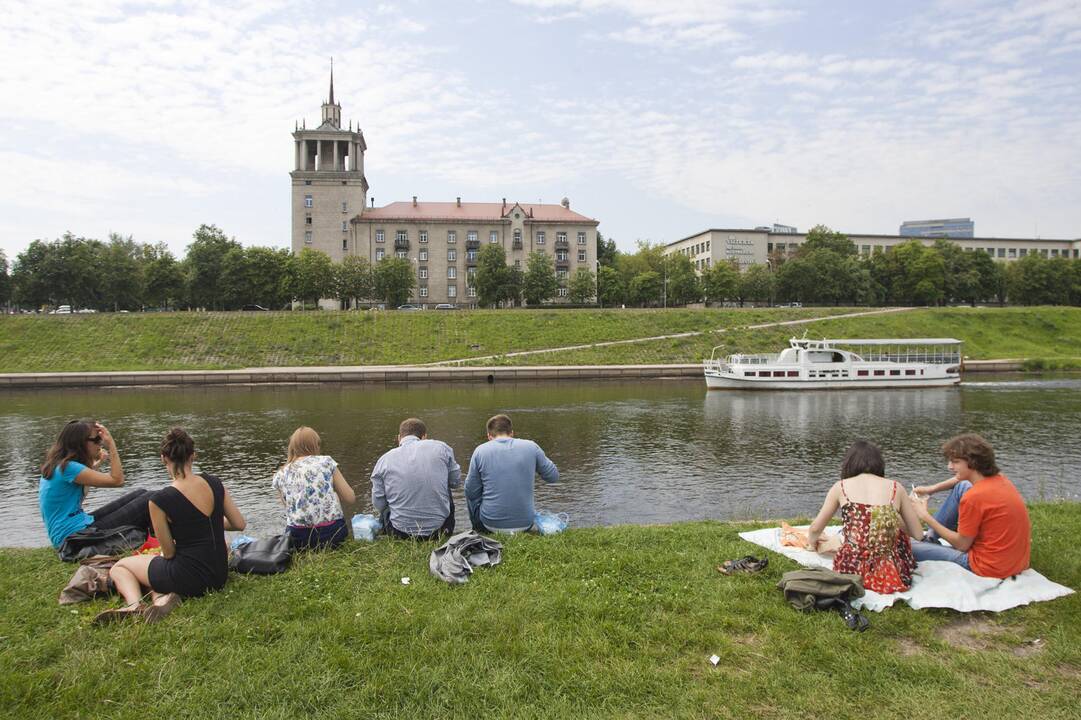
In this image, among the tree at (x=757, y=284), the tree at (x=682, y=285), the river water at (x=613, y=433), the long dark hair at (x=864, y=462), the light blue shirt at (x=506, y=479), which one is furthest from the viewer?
the tree at (x=757, y=284)

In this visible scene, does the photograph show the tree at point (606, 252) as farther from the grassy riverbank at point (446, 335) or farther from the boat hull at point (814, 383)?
the boat hull at point (814, 383)

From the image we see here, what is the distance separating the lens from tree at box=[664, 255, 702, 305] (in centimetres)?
9112

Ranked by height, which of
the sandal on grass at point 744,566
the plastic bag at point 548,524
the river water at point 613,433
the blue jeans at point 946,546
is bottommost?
the river water at point 613,433

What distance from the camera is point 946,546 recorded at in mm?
7516

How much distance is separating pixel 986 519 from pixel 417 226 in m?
94.8

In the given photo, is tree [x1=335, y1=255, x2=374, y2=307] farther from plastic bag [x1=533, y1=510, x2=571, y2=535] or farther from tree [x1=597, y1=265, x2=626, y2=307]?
plastic bag [x1=533, y1=510, x2=571, y2=535]

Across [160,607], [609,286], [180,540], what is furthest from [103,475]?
[609,286]

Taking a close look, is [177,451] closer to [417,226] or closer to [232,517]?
[232,517]

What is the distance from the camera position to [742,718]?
4629mm

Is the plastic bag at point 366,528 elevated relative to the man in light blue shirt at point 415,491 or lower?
lower

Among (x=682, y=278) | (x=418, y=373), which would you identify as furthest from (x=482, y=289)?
(x=418, y=373)

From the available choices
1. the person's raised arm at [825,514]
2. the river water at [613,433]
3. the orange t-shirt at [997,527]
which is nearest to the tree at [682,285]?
the river water at [613,433]

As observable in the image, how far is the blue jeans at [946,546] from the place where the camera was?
7109 millimetres

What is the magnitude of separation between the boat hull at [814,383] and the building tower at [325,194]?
66.5 metres
